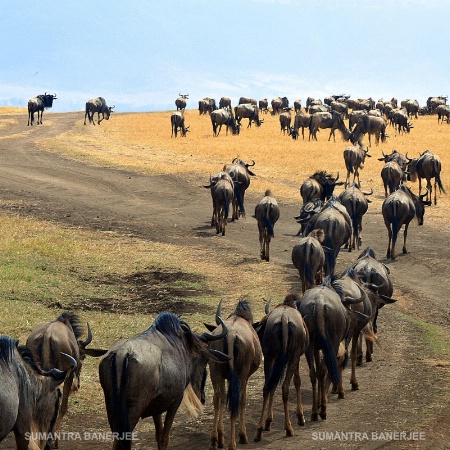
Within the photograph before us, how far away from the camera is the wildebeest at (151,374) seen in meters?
10.1

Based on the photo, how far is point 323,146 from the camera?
56156 millimetres

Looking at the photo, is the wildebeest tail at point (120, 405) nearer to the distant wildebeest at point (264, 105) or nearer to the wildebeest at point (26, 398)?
the wildebeest at point (26, 398)

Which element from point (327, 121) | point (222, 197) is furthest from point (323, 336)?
point (327, 121)

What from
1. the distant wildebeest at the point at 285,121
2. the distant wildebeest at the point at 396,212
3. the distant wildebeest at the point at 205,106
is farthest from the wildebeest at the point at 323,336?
the distant wildebeest at the point at 205,106

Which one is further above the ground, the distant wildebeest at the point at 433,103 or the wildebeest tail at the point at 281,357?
the distant wildebeest at the point at 433,103

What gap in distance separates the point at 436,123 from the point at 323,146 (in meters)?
27.9

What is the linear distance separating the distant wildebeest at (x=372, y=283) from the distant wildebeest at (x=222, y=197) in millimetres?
11731

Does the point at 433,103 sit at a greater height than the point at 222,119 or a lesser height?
greater

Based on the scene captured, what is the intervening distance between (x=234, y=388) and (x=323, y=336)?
7.48 ft

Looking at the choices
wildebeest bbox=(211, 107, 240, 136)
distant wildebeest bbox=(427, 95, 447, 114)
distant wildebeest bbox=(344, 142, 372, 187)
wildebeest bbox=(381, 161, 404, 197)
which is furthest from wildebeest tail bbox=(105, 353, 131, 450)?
distant wildebeest bbox=(427, 95, 447, 114)

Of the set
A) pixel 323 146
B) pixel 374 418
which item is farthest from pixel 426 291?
pixel 323 146

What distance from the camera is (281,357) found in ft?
41.4

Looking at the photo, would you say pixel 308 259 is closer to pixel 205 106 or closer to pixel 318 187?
pixel 318 187

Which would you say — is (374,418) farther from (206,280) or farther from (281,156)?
(281,156)
